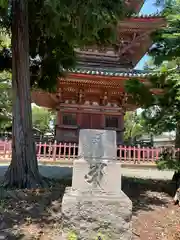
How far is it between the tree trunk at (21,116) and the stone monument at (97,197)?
213 cm

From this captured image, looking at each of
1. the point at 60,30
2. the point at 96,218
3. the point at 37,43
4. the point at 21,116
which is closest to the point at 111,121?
the point at 37,43

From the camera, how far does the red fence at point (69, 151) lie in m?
11.6

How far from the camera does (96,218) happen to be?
3.39 m

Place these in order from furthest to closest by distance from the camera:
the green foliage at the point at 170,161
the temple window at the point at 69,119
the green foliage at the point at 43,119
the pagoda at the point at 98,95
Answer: the green foliage at the point at 43,119
the temple window at the point at 69,119
the pagoda at the point at 98,95
the green foliage at the point at 170,161

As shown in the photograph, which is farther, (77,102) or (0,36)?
(77,102)

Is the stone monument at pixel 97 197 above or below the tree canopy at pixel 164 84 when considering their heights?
below

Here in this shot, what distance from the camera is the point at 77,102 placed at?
1239 centimetres

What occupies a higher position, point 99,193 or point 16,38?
point 16,38

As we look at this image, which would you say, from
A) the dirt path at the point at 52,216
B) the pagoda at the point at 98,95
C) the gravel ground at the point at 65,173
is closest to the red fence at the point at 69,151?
the pagoda at the point at 98,95

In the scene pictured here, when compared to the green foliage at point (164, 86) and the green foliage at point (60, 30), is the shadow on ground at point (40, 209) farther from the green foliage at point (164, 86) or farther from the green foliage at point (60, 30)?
the green foliage at point (60, 30)

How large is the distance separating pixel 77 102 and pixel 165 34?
7.62 meters

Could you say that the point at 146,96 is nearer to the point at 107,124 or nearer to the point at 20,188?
the point at 20,188

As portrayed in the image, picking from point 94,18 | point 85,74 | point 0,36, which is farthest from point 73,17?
point 85,74

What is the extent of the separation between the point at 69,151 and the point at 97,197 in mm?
7861
